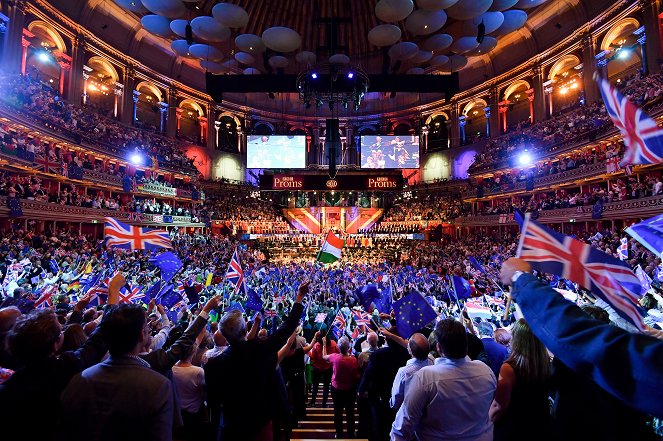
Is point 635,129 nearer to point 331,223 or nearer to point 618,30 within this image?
point 618,30

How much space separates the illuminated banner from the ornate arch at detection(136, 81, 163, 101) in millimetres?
18613

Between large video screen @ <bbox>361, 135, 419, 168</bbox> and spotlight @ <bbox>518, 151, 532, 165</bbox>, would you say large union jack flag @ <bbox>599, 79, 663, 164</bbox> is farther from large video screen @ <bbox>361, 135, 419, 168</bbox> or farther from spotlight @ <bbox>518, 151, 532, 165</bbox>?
spotlight @ <bbox>518, 151, 532, 165</bbox>

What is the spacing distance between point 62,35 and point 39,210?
14.9m

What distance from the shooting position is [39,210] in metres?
19.6

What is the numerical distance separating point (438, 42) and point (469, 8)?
3.42m

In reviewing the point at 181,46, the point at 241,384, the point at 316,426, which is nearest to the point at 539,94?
the point at 181,46

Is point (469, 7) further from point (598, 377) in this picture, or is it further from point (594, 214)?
point (598, 377)

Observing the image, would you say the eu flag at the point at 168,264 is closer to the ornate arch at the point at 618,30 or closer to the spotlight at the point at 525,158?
the spotlight at the point at 525,158

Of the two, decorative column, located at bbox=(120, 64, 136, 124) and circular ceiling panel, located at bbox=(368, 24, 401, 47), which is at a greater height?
decorative column, located at bbox=(120, 64, 136, 124)

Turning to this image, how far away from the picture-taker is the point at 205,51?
21750 millimetres

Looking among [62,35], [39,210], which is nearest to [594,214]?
[39,210]

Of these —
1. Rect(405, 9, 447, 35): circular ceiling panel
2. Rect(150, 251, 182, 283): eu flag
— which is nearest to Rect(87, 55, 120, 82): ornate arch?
Rect(405, 9, 447, 35): circular ceiling panel

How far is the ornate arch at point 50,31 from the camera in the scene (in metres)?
24.3

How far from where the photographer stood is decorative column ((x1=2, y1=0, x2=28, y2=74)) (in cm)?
2180
